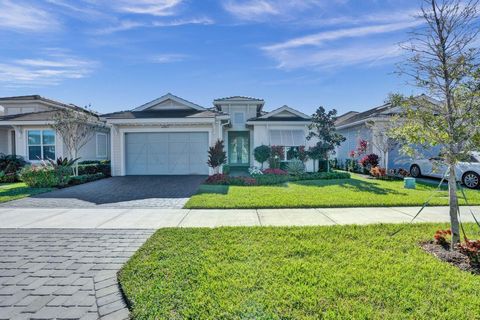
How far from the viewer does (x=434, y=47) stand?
456cm

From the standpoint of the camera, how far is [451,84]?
450 cm

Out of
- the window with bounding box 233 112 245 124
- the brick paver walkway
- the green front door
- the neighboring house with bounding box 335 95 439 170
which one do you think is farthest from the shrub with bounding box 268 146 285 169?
the brick paver walkway

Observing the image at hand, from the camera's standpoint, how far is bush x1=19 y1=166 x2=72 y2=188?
12.2 m

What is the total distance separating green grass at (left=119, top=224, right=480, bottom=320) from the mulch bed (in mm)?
181

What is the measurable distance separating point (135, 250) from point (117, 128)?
1397 centimetres

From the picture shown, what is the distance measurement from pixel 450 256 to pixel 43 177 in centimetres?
1544

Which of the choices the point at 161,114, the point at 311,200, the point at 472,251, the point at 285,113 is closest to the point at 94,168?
the point at 161,114

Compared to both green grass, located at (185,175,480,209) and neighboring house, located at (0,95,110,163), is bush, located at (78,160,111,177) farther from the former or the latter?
green grass, located at (185,175,480,209)

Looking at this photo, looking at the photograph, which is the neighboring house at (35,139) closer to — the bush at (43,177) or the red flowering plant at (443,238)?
the bush at (43,177)

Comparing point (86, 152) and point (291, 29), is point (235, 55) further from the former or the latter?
point (86, 152)

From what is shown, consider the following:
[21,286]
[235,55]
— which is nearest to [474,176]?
[235,55]

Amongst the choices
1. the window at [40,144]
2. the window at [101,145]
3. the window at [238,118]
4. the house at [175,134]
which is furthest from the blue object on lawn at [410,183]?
the window at [40,144]

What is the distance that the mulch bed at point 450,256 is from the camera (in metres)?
3.75

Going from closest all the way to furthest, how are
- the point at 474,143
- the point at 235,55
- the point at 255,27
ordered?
the point at 474,143, the point at 255,27, the point at 235,55
